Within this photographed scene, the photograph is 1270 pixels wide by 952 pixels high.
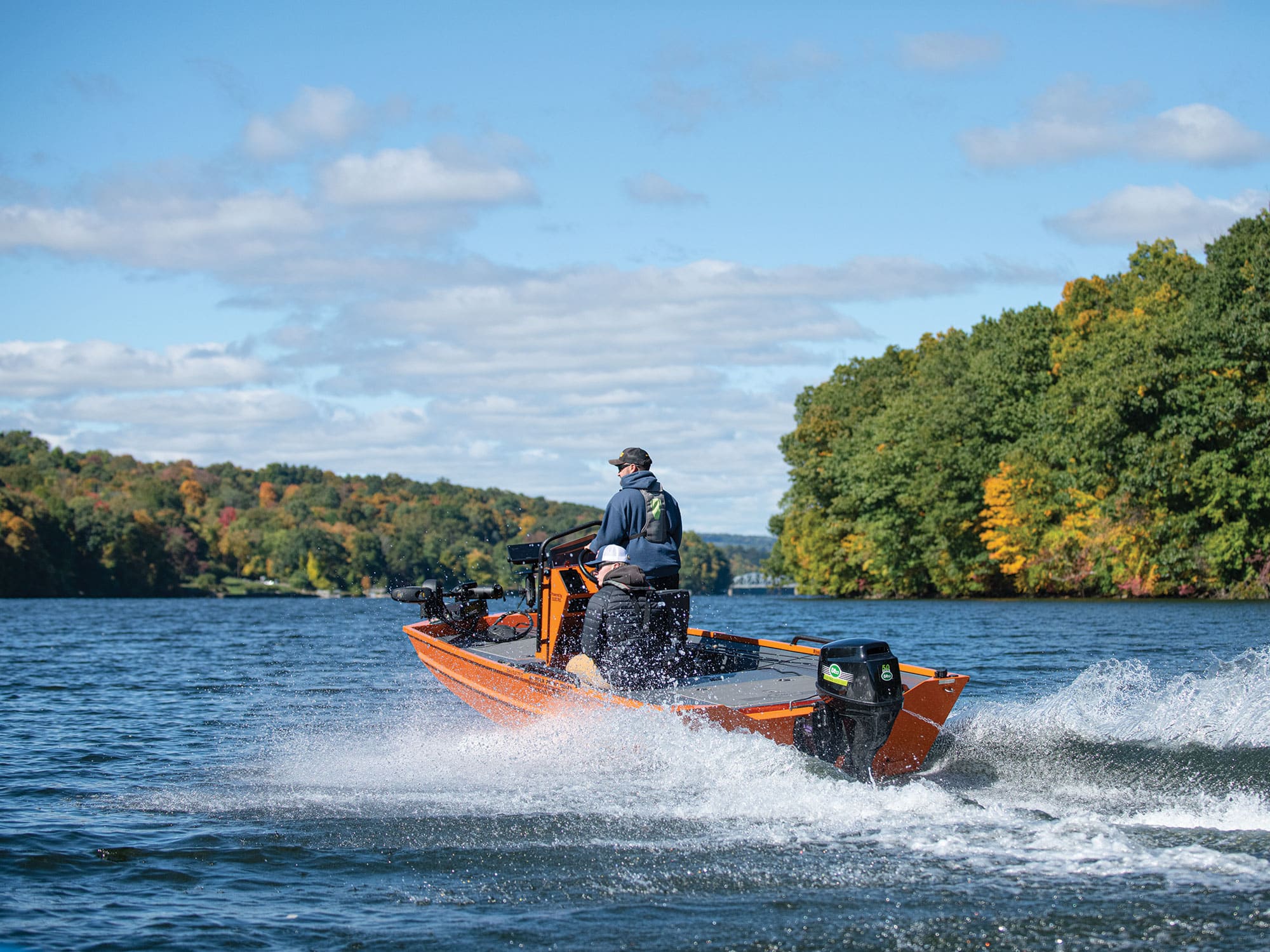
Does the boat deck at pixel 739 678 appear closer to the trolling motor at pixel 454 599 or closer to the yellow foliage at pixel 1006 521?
the trolling motor at pixel 454 599

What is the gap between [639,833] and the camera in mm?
7281

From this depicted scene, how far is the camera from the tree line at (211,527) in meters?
79.4

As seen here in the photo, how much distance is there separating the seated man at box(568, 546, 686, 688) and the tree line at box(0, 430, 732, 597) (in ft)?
124

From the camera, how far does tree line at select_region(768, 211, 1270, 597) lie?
3647cm

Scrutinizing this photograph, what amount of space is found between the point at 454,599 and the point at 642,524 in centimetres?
520

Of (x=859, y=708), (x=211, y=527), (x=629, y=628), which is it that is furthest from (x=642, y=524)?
(x=211, y=527)

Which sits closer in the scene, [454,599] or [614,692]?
[614,692]

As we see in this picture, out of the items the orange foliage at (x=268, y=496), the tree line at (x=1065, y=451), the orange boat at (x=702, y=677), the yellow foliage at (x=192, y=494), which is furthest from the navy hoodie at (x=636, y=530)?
the orange foliage at (x=268, y=496)

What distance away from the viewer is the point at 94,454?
5861 inches

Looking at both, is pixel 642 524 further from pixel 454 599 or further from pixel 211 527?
pixel 211 527

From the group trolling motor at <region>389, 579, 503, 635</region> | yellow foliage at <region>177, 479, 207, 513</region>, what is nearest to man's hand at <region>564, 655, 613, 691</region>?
trolling motor at <region>389, 579, 503, 635</region>

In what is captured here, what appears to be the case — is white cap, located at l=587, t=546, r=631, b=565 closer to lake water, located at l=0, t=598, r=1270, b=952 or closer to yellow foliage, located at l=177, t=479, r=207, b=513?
lake water, located at l=0, t=598, r=1270, b=952

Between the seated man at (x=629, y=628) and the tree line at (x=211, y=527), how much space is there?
124 feet

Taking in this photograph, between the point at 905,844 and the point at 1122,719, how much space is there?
3.94m
